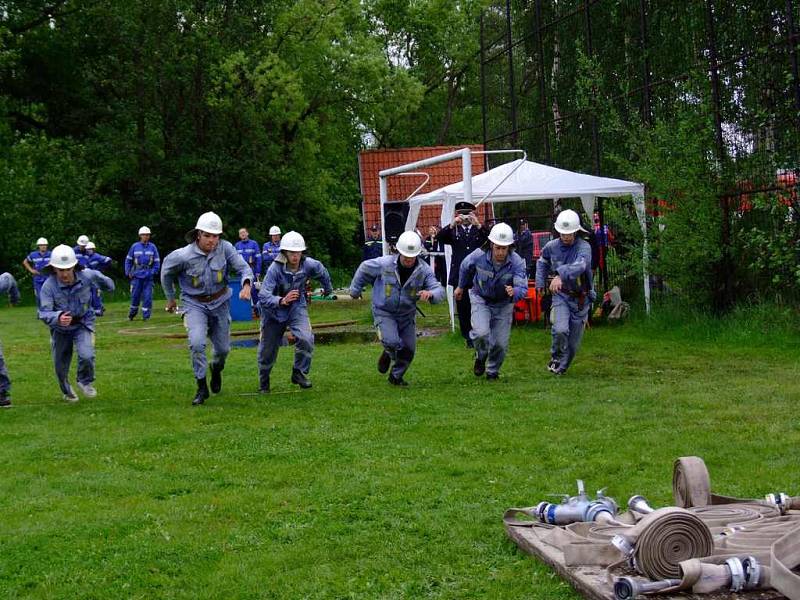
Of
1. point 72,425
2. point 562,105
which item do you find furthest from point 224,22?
point 72,425

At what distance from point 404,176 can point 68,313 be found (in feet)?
59.6

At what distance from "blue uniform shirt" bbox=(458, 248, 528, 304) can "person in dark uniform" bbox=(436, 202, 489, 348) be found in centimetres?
353

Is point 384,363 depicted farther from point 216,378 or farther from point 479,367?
point 216,378

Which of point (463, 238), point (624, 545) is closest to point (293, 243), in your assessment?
point (463, 238)

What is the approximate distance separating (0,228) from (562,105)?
20841 millimetres

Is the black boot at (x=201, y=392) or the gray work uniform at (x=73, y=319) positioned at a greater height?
the gray work uniform at (x=73, y=319)

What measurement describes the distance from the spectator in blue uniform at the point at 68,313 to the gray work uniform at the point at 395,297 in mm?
3209

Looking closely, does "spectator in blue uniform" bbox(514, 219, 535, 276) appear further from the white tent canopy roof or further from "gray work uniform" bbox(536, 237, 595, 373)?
"gray work uniform" bbox(536, 237, 595, 373)

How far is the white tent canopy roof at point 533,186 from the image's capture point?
20.6 meters

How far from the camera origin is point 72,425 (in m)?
12.3

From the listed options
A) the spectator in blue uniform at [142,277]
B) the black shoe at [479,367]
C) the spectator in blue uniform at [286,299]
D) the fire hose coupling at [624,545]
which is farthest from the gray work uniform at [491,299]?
the spectator in blue uniform at [142,277]

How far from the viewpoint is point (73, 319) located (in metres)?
14.1

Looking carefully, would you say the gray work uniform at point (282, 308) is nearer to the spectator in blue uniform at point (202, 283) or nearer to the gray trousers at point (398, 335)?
the spectator in blue uniform at point (202, 283)

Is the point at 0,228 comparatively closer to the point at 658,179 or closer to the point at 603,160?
the point at 603,160
